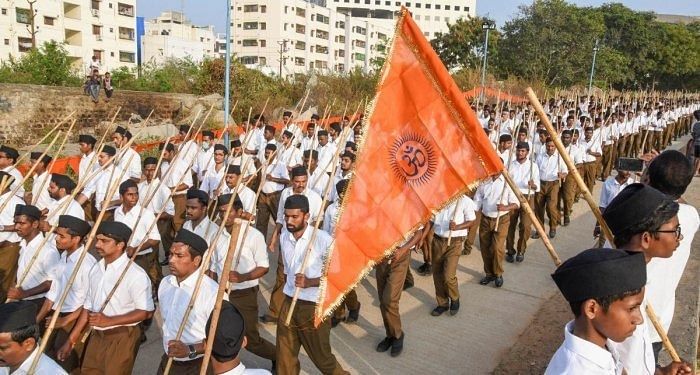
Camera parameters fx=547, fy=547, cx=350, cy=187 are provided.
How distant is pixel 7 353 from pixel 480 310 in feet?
15.9

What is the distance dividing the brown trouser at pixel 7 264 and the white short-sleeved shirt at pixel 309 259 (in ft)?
10.5

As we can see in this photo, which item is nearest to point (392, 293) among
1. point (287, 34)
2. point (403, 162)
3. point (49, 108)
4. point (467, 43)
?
point (403, 162)

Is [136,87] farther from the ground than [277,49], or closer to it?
closer to it

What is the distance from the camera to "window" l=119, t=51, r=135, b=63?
4563 centimetres

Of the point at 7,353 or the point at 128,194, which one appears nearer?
the point at 7,353

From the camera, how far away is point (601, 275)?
2039mm

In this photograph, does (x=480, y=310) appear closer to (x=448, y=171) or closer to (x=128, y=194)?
(x=448, y=171)

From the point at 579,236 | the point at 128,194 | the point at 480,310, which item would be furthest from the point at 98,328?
the point at 579,236

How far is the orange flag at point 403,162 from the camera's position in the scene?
3283mm

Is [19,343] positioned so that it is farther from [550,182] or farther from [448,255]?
[550,182]

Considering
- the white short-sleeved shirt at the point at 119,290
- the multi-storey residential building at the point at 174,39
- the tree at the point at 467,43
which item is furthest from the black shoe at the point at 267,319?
the multi-storey residential building at the point at 174,39

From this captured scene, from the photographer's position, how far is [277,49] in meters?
68.1

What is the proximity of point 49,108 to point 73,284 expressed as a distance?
643 inches

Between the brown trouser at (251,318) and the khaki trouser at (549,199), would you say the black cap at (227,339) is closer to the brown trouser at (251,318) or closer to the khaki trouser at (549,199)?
the brown trouser at (251,318)
